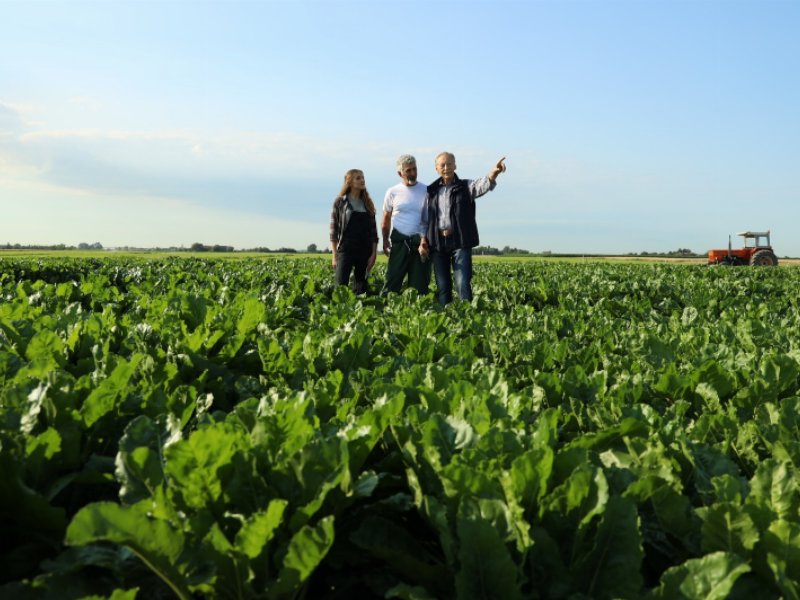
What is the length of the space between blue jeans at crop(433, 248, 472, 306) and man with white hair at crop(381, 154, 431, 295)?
27 cm

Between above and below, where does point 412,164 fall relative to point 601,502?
above

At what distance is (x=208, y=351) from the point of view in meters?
3.81

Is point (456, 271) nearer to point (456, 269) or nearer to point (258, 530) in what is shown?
point (456, 269)

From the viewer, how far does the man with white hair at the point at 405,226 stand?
29.4ft

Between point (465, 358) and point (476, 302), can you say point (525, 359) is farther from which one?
point (476, 302)

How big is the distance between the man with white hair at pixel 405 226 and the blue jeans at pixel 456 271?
10.8 inches

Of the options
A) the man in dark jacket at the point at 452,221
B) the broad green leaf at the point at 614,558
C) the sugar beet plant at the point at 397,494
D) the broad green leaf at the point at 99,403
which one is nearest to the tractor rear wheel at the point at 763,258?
the man in dark jacket at the point at 452,221

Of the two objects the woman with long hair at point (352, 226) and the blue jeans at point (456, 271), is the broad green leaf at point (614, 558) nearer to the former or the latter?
the blue jeans at point (456, 271)

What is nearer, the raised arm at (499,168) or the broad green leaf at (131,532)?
the broad green leaf at (131,532)

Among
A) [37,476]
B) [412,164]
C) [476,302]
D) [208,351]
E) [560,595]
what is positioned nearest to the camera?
[560,595]

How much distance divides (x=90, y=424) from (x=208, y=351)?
5.47 ft

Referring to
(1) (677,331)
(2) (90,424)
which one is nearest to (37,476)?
(2) (90,424)

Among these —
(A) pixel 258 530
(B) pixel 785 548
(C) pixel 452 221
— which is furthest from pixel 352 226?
(B) pixel 785 548

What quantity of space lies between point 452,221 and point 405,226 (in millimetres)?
877
